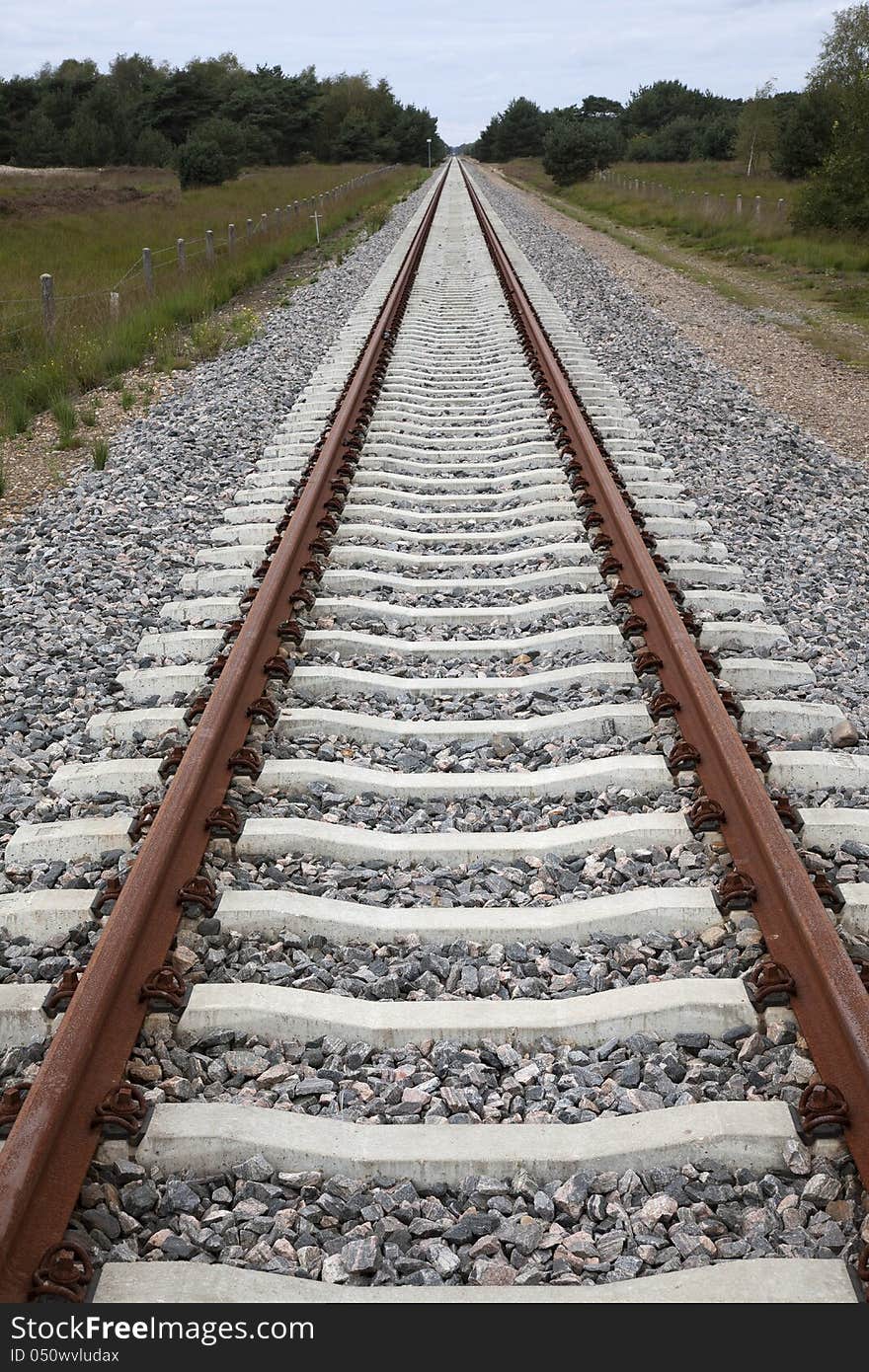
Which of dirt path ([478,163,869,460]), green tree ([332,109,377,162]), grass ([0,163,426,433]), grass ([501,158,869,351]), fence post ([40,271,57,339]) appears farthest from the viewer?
green tree ([332,109,377,162])

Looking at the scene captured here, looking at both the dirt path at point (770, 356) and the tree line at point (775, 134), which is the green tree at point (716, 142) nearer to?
the tree line at point (775, 134)

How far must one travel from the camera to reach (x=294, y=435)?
7.85m

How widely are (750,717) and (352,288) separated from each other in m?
12.9

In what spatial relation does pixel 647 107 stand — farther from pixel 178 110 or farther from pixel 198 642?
pixel 198 642

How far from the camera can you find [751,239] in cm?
2175

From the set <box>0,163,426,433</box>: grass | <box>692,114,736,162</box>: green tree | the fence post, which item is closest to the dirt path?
<box>0,163,426,433</box>: grass

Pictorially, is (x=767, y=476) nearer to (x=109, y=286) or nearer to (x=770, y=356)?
(x=770, y=356)

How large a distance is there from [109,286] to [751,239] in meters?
12.9

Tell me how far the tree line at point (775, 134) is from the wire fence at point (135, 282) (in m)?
9.87

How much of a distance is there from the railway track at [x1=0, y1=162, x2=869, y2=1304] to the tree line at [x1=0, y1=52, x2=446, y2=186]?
4523 centimetres

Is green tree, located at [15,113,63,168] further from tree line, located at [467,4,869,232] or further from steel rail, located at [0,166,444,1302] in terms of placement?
steel rail, located at [0,166,444,1302]

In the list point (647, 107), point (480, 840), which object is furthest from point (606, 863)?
point (647, 107)

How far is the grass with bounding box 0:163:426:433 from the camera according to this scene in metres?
10.8

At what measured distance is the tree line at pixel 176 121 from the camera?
2395 inches
